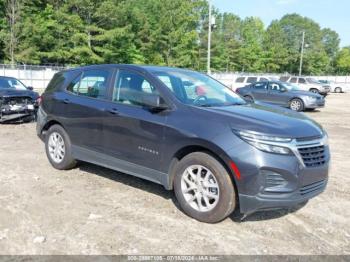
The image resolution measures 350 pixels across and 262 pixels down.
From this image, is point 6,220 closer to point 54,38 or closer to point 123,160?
point 123,160

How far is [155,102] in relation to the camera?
15.2ft

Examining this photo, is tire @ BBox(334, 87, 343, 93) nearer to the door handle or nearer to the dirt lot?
the dirt lot

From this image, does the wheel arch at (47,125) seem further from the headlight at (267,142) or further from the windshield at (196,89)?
the headlight at (267,142)

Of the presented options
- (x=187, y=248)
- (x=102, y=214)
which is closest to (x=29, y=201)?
(x=102, y=214)

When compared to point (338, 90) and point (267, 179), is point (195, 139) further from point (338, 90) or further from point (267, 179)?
point (338, 90)

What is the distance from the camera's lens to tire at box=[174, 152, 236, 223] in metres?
4.12

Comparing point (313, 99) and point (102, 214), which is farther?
point (313, 99)

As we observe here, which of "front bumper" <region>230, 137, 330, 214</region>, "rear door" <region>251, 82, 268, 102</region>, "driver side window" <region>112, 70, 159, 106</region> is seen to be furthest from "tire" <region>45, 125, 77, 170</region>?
"rear door" <region>251, 82, 268, 102</region>

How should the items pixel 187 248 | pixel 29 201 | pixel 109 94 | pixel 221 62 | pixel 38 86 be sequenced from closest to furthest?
pixel 187 248
pixel 29 201
pixel 109 94
pixel 38 86
pixel 221 62

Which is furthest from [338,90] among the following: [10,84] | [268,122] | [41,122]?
[268,122]

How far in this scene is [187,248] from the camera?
375cm

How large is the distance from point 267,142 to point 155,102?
4.79ft

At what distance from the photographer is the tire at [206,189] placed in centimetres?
412

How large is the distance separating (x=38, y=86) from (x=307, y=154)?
35.9 m
